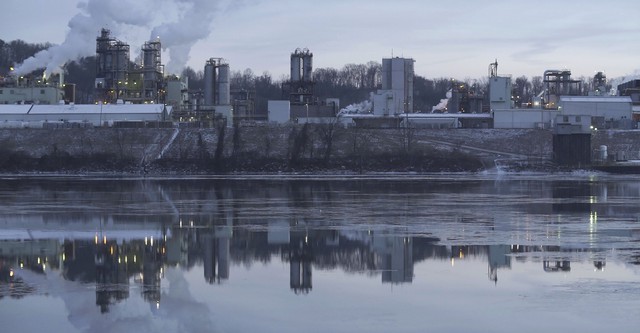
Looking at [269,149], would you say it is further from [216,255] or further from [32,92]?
[216,255]

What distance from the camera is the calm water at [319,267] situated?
55.5 feet

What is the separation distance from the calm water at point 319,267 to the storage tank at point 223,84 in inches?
2981


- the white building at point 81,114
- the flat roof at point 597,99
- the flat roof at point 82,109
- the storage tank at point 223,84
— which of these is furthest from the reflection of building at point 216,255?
the flat roof at point 597,99

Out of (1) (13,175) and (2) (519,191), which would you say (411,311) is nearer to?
(2) (519,191)

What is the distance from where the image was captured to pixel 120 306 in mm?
17922

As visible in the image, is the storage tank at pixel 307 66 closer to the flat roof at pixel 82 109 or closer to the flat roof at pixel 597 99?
the flat roof at pixel 82 109

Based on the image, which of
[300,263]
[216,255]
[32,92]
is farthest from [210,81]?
[300,263]

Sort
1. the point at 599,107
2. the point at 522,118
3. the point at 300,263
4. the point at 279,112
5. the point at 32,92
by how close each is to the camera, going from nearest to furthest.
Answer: the point at 300,263, the point at 522,118, the point at 279,112, the point at 599,107, the point at 32,92

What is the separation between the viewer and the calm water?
16.9 meters

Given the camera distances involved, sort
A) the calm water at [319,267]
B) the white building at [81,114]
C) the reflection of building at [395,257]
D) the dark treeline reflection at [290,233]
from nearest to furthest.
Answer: the calm water at [319,267] < the reflection of building at [395,257] < the dark treeline reflection at [290,233] < the white building at [81,114]

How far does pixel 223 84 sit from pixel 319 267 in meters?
95.9

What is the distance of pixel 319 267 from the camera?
23.0 m

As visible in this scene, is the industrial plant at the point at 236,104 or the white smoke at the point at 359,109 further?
the white smoke at the point at 359,109

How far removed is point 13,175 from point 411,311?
69.3m
